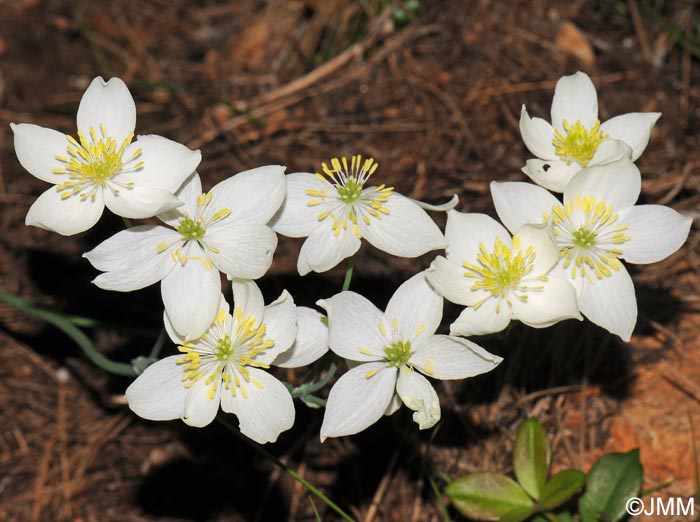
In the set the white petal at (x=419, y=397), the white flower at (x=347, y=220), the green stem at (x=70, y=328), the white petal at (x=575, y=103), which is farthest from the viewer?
the green stem at (x=70, y=328)

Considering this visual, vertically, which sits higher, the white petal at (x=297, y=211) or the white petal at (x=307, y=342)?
the white petal at (x=297, y=211)

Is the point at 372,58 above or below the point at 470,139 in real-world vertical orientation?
above

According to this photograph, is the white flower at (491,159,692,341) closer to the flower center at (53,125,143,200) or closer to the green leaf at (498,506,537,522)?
the green leaf at (498,506,537,522)

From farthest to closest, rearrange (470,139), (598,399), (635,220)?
(470,139), (598,399), (635,220)

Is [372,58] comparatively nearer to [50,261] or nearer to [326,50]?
[326,50]

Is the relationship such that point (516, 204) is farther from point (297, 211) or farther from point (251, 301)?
point (251, 301)

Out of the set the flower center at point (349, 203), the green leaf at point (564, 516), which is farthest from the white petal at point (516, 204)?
the green leaf at point (564, 516)

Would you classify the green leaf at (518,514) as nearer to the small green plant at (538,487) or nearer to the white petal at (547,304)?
the small green plant at (538,487)

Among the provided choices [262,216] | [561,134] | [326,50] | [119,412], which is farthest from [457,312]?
[326,50]
